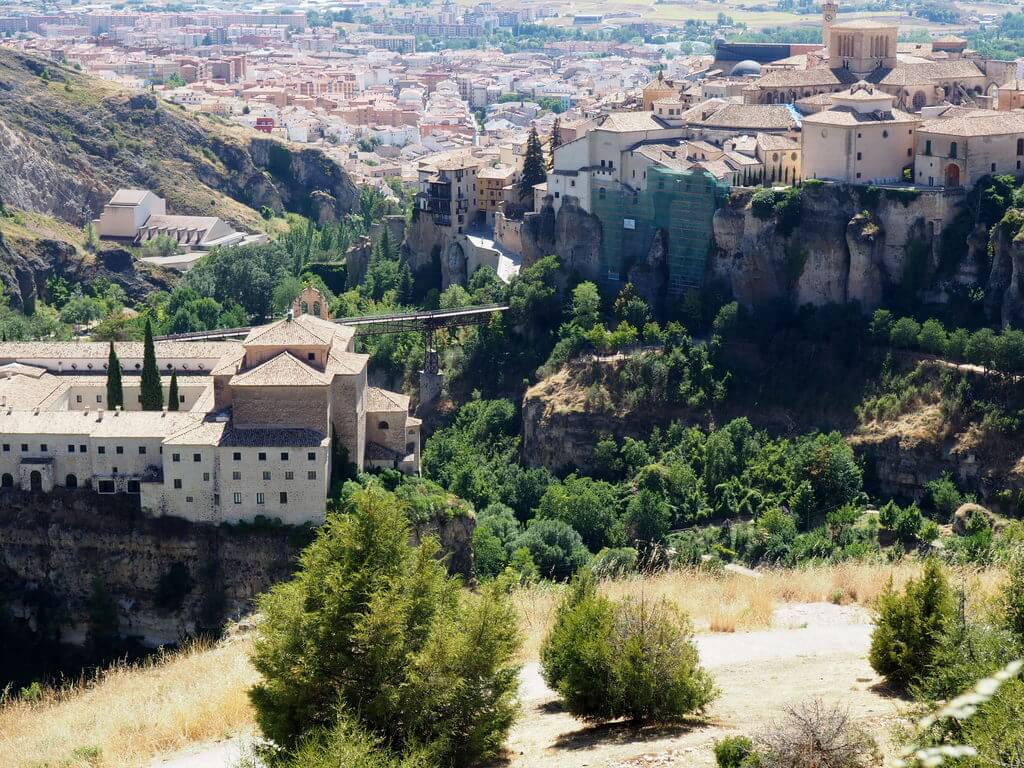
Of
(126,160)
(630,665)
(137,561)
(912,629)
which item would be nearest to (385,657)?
(630,665)

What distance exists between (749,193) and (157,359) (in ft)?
55.9

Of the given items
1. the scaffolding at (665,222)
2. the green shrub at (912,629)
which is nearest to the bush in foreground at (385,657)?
the green shrub at (912,629)

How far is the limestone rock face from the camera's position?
169ft

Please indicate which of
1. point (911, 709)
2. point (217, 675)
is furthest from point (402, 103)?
point (911, 709)

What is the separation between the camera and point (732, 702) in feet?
63.8

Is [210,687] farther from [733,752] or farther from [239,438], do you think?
[239,438]

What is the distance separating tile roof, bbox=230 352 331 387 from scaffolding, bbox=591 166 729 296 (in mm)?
15695

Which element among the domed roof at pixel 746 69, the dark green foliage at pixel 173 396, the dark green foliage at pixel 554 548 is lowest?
the dark green foliage at pixel 554 548

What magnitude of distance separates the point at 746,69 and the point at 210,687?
4440 cm

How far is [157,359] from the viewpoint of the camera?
43.3 m

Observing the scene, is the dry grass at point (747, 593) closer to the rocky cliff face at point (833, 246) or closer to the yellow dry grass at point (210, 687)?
the yellow dry grass at point (210, 687)

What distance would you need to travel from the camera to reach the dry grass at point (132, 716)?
22484 mm

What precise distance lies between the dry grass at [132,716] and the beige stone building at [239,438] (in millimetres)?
6147

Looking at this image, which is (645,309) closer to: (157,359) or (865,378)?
(865,378)
